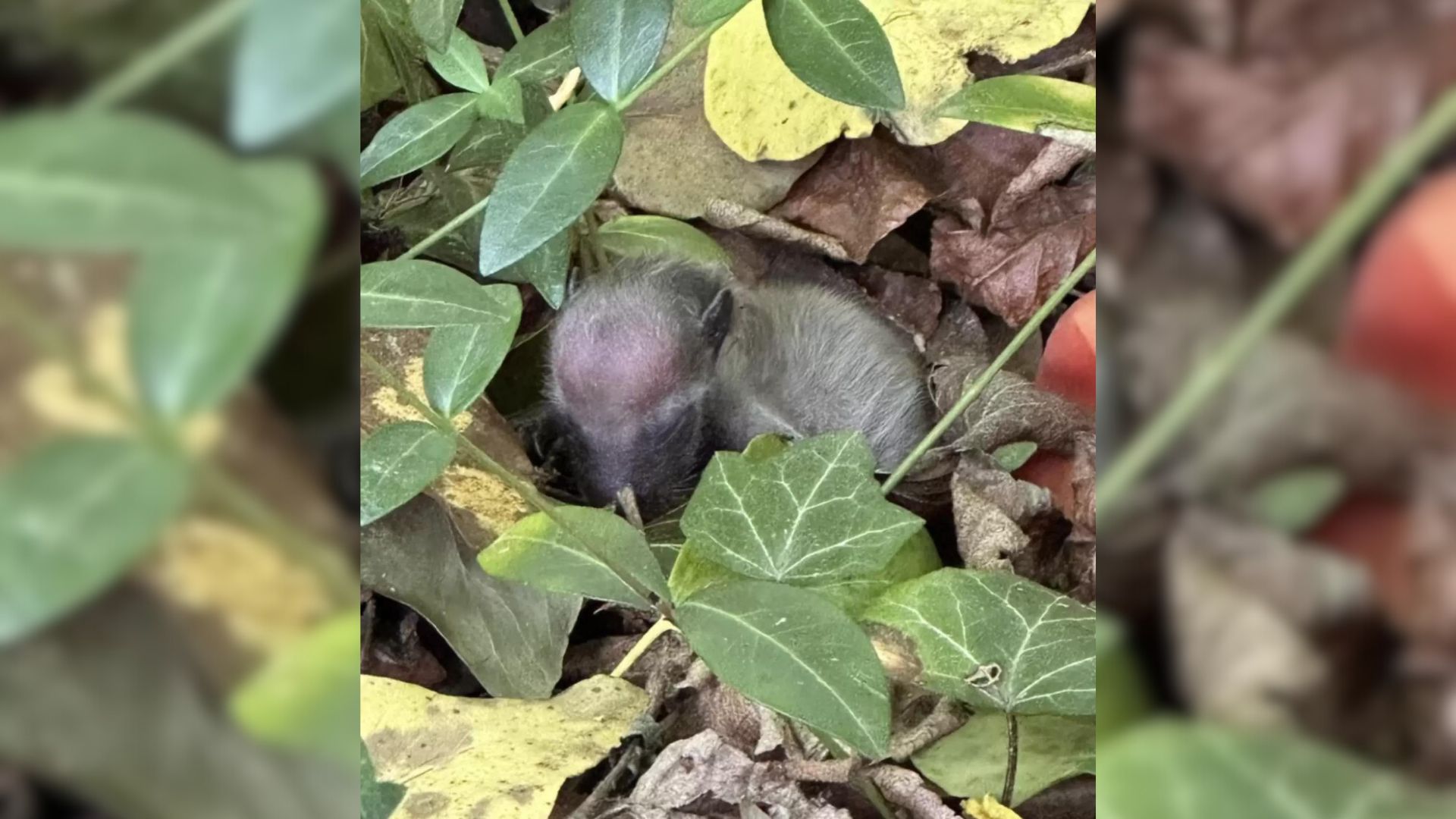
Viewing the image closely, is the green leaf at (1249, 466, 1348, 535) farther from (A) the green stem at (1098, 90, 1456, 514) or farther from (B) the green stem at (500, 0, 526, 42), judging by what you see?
(B) the green stem at (500, 0, 526, 42)

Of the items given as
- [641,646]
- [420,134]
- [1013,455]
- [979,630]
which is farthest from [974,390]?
[420,134]

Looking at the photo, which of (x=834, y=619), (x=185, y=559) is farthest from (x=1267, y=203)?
(x=834, y=619)

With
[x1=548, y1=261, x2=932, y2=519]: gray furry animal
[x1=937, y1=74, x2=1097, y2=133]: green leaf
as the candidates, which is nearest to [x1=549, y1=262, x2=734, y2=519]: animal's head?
[x1=548, y1=261, x2=932, y2=519]: gray furry animal

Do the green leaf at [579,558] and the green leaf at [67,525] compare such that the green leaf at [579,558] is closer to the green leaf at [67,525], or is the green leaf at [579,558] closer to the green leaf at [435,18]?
the green leaf at [435,18]

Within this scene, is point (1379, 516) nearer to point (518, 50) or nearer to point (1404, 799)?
point (1404, 799)

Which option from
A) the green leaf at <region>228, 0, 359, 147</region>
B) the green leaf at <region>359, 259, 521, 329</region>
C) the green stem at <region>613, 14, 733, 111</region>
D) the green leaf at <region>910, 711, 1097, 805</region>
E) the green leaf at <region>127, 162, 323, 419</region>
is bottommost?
the green leaf at <region>910, 711, 1097, 805</region>
